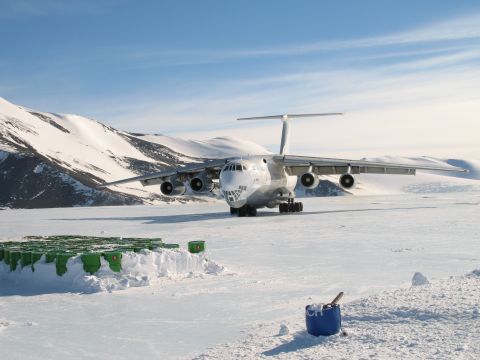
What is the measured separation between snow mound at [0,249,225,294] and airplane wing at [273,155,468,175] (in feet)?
63.6

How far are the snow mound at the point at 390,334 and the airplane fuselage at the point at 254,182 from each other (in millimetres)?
19624

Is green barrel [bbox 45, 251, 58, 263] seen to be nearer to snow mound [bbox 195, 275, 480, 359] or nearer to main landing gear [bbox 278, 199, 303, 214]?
snow mound [bbox 195, 275, 480, 359]

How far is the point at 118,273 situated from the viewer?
1128 centimetres

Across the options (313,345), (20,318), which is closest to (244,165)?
(20,318)

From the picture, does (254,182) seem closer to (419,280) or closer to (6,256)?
(6,256)

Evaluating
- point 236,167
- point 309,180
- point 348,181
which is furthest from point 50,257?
point 348,181

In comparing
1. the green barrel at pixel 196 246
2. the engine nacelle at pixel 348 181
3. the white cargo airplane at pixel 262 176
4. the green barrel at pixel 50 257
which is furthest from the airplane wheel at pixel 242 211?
the green barrel at pixel 50 257

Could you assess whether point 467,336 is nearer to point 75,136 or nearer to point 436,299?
point 436,299

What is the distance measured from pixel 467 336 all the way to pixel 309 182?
25075mm

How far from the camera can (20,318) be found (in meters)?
8.76

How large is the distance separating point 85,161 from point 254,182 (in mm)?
114712

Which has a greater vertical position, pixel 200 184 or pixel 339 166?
pixel 339 166

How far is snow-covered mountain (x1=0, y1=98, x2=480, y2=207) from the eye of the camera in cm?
9644

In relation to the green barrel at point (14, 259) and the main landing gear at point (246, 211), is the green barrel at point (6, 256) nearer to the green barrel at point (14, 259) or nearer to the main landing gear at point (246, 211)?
the green barrel at point (14, 259)
